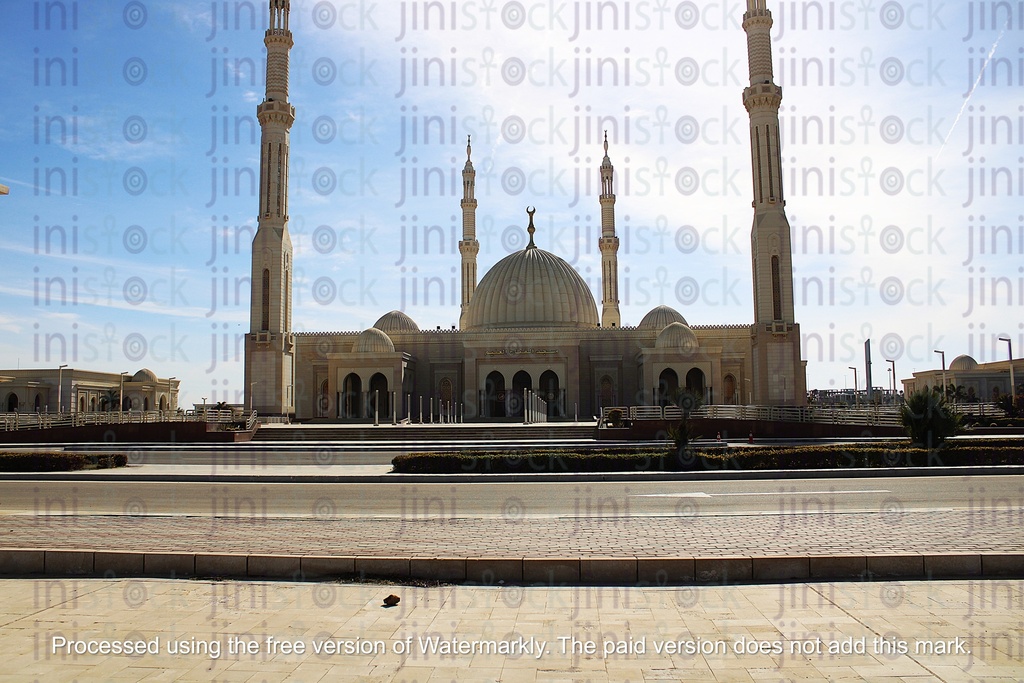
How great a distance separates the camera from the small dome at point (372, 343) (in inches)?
1688

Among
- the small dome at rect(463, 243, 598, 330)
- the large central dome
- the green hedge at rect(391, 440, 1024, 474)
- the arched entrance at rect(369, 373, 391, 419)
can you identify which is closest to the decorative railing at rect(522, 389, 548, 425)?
the large central dome

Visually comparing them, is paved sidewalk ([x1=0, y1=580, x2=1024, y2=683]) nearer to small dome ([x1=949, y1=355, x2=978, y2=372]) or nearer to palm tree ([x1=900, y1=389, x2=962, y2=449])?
palm tree ([x1=900, y1=389, x2=962, y2=449])

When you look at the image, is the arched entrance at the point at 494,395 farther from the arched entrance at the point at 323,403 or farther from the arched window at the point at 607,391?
the arched entrance at the point at 323,403

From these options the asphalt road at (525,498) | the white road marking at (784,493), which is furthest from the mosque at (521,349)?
the white road marking at (784,493)

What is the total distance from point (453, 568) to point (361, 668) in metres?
2.08

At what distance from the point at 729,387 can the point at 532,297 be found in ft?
41.4

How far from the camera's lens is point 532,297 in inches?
1875

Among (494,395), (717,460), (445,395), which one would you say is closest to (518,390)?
(494,395)

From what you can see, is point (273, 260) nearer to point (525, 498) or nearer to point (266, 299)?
point (266, 299)

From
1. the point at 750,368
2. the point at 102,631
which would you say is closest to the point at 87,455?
the point at 102,631

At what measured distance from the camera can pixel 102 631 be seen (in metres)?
5.25

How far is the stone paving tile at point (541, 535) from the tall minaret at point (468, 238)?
4654cm

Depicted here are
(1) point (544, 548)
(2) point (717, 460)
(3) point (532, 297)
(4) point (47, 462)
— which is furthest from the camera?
(3) point (532, 297)

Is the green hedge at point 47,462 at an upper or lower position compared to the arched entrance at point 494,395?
lower
